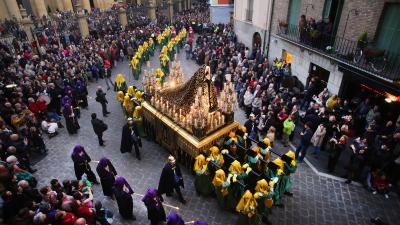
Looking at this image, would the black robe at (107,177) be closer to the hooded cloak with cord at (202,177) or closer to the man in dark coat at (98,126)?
the hooded cloak with cord at (202,177)

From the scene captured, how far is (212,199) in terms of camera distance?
8.49 meters

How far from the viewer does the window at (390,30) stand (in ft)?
33.0

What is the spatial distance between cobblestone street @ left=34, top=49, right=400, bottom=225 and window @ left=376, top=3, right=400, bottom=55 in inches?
226

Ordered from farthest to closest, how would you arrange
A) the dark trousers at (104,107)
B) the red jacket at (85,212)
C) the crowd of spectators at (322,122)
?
the dark trousers at (104,107) < the crowd of spectators at (322,122) < the red jacket at (85,212)

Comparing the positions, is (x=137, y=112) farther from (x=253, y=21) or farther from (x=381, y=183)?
(x=253, y=21)

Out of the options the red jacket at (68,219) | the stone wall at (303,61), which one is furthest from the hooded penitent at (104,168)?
the stone wall at (303,61)

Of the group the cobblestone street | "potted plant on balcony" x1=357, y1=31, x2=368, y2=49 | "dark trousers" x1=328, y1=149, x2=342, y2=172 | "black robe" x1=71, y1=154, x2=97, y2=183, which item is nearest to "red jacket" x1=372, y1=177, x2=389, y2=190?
the cobblestone street

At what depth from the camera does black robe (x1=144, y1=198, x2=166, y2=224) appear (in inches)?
277

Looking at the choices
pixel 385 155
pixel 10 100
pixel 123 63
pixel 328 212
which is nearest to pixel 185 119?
pixel 328 212

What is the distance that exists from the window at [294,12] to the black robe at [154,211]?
45.6 ft

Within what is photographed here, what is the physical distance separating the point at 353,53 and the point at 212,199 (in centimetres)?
883

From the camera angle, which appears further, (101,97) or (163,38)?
(163,38)

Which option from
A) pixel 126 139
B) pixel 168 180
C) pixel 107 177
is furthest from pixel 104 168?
pixel 126 139

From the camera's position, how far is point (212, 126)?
9.38 m
